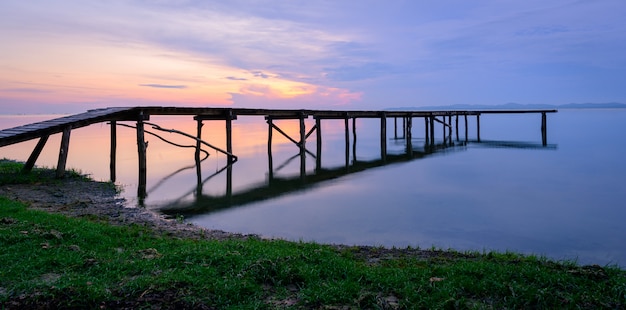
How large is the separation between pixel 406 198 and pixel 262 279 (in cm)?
1126

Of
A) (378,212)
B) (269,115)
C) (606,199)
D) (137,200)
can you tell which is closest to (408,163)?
(269,115)

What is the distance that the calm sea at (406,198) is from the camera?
10977 millimetres

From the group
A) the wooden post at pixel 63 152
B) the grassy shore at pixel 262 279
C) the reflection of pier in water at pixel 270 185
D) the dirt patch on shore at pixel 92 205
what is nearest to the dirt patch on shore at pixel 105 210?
the dirt patch on shore at pixel 92 205

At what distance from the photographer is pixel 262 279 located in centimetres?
574

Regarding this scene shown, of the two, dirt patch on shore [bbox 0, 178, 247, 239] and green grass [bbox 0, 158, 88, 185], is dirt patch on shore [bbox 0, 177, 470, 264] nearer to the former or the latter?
dirt patch on shore [bbox 0, 178, 247, 239]

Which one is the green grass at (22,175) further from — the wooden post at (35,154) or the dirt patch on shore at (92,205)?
the dirt patch on shore at (92,205)

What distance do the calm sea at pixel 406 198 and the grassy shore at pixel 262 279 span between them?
12.8ft

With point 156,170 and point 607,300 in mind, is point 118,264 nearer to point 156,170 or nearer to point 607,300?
point 607,300

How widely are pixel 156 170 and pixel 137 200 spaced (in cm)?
816

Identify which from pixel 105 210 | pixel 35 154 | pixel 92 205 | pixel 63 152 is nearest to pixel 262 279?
pixel 105 210

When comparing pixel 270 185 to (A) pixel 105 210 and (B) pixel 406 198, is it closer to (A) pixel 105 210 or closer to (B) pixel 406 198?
(B) pixel 406 198

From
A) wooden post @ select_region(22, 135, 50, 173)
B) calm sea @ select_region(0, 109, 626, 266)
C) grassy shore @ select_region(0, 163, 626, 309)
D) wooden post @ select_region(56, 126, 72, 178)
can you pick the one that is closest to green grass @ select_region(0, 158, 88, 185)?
wooden post @ select_region(22, 135, 50, 173)

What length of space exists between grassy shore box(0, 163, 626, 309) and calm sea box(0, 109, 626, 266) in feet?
12.8

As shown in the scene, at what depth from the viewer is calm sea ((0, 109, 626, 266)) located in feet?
36.0
